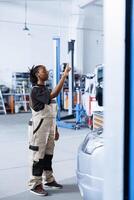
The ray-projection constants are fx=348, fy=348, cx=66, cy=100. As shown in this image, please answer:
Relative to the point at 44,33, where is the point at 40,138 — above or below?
below

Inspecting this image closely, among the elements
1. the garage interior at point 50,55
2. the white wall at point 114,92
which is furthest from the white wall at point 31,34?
the white wall at point 114,92

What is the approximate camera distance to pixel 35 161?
4312mm

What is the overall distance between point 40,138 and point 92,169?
6.98 ft

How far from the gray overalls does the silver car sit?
54.7 inches

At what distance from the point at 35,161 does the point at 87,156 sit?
1.85m

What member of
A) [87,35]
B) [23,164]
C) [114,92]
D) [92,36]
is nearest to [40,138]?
[23,164]

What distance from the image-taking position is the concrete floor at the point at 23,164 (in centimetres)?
445

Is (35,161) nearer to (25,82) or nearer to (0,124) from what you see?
(0,124)

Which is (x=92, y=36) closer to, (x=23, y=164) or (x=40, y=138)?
(x=23, y=164)

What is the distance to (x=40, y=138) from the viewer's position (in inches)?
167

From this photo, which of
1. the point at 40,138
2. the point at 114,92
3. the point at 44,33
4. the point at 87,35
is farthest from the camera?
the point at 87,35

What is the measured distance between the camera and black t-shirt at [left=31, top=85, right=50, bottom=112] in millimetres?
4094

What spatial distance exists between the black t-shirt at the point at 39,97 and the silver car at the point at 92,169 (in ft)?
4.25

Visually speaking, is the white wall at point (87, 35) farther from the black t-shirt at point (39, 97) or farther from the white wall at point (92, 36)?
the black t-shirt at point (39, 97)
